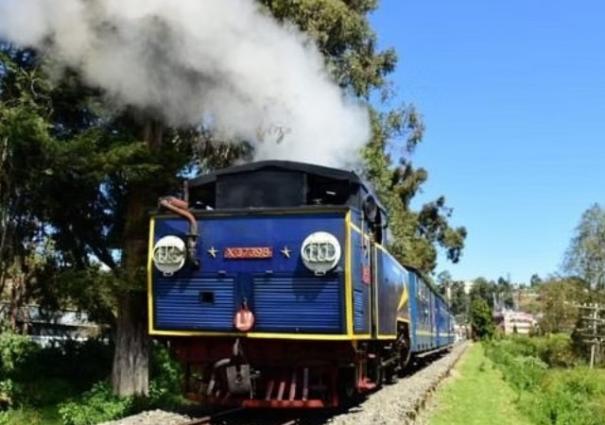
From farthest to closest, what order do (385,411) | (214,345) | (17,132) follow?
(17,132)
(385,411)
(214,345)

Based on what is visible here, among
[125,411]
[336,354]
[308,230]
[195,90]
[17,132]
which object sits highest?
[195,90]

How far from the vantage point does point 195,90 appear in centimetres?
1330

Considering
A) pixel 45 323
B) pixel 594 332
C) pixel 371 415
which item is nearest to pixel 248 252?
pixel 371 415

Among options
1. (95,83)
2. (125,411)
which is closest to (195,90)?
(95,83)

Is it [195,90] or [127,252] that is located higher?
[195,90]

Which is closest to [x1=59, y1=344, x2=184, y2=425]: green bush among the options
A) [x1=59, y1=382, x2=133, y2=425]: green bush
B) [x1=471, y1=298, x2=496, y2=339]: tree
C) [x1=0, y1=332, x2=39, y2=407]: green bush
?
[x1=59, y1=382, x2=133, y2=425]: green bush

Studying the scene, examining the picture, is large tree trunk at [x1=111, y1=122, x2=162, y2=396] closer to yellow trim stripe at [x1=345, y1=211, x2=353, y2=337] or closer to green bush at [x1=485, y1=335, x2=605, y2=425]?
yellow trim stripe at [x1=345, y1=211, x2=353, y2=337]

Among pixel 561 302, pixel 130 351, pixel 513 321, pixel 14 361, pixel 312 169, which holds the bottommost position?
pixel 513 321

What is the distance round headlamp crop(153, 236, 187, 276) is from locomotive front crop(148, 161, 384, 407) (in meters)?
0.01

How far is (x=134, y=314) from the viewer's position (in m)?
14.1

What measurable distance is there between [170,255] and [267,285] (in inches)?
48.6

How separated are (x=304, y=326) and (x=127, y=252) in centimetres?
620

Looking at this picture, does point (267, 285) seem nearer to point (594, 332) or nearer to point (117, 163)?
point (117, 163)

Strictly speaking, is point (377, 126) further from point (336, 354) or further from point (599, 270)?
point (599, 270)
